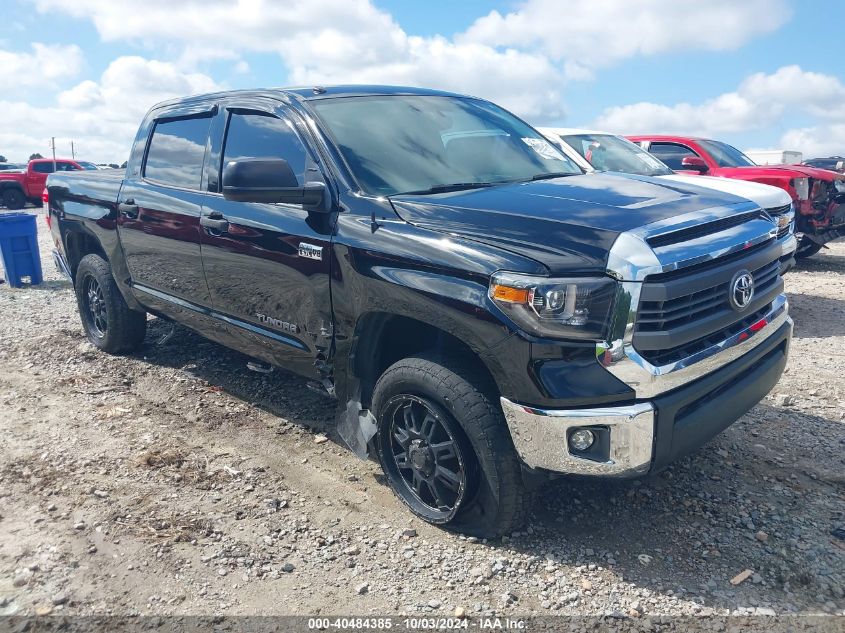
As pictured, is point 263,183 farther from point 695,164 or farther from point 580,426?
point 695,164

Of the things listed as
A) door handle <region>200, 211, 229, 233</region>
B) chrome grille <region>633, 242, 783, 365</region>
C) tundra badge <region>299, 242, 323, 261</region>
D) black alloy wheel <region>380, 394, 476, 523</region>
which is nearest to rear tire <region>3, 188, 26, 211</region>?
door handle <region>200, 211, 229, 233</region>

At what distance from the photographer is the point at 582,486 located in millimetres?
3545

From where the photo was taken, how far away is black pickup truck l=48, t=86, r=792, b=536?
2.57 m

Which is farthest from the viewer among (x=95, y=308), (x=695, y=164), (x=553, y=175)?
(x=695, y=164)

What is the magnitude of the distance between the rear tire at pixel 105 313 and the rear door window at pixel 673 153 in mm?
7546

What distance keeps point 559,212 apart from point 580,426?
0.88 metres

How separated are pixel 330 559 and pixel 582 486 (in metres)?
1.33

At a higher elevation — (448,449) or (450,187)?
(450,187)

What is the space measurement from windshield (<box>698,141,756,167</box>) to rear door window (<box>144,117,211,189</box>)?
7.54m

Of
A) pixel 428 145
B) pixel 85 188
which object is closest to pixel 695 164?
pixel 428 145

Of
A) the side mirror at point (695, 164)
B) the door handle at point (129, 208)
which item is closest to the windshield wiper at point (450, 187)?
the door handle at point (129, 208)

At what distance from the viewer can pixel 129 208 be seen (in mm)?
4953

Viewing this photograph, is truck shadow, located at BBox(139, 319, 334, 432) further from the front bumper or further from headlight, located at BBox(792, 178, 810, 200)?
headlight, located at BBox(792, 178, 810, 200)

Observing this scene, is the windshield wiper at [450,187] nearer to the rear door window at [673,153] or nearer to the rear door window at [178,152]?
the rear door window at [178,152]
